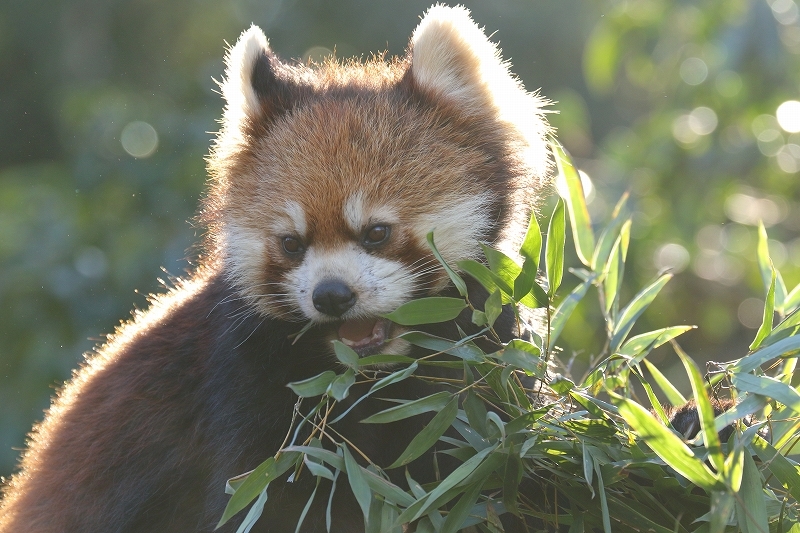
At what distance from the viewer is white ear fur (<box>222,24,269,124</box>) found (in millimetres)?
2137

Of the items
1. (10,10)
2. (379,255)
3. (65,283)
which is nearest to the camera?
(379,255)

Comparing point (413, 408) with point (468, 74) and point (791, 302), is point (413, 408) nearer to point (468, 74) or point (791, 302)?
point (791, 302)

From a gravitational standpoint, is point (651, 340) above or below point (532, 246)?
below

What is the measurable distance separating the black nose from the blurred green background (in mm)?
1138

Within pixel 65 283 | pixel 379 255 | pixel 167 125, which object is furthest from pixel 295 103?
pixel 167 125

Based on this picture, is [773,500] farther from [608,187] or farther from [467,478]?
[608,187]

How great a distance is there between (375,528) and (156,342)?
0.95 metres

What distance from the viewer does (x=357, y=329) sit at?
75.2 inches

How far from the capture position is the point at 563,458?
5.03 ft

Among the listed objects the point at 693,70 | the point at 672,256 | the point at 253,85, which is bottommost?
the point at 672,256

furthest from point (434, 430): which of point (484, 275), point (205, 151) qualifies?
point (205, 151)

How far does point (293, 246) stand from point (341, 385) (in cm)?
54

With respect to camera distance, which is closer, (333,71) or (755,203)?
(333,71)

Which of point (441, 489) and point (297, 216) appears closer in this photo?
point (441, 489)
